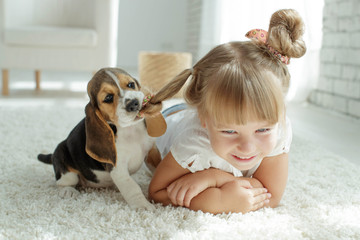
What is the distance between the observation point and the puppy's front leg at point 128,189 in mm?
987

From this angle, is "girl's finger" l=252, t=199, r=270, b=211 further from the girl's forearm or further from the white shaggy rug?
the girl's forearm

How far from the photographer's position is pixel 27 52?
9.89 feet

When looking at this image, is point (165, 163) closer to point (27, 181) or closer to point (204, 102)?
point (204, 102)

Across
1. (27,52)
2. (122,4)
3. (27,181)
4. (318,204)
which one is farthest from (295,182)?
(122,4)

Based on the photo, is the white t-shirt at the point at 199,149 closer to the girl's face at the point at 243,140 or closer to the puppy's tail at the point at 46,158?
the girl's face at the point at 243,140

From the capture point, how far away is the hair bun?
0.91 m

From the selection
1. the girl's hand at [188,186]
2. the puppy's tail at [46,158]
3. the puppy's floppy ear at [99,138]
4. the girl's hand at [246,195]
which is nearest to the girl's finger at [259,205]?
the girl's hand at [246,195]

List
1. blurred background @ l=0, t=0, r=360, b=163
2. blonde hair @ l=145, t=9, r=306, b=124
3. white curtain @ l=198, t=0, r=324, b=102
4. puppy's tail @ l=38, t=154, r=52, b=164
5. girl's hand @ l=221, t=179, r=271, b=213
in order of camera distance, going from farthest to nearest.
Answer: white curtain @ l=198, t=0, r=324, b=102 < blurred background @ l=0, t=0, r=360, b=163 < puppy's tail @ l=38, t=154, r=52, b=164 < girl's hand @ l=221, t=179, r=271, b=213 < blonde hair @ l=145, t=9, r=306, b=124

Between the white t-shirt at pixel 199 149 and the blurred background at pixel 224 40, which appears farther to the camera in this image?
the blurred background at pixel 224 40

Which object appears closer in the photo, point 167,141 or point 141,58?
point 167,141

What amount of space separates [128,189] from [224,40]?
8.41 feet

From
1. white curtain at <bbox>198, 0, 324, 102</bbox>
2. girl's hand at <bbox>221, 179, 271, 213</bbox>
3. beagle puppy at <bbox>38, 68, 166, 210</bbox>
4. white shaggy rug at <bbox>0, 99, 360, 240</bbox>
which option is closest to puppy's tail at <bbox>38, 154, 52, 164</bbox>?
white shaggy rug at <bbox>0, 99, 360, 240</bbox>

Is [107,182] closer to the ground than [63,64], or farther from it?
closer to the ground

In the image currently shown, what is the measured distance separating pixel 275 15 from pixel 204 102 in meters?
0.27
